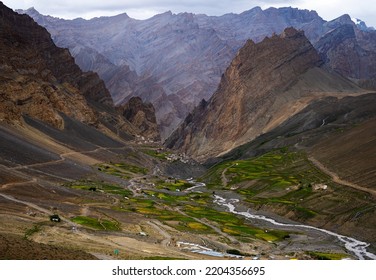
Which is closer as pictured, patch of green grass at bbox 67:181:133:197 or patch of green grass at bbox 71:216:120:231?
patch of green grass at bbox 71:216:120:231

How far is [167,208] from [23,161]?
165ft

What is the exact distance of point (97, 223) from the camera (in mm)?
94438

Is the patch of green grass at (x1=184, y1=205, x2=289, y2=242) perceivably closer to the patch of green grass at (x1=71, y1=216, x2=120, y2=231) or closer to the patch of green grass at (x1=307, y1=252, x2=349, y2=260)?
the patch of green grass at (x1=307, y1=252, x2=349, y2=260)

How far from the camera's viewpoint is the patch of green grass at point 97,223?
91125mm

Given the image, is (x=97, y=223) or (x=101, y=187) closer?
(x=97, y=223)

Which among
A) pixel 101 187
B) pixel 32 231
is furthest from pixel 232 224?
pixel 32 231

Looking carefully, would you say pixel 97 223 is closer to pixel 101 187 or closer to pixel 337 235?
pixel 337 235

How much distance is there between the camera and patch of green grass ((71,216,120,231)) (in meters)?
91.1

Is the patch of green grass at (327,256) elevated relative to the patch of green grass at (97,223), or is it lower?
elevated

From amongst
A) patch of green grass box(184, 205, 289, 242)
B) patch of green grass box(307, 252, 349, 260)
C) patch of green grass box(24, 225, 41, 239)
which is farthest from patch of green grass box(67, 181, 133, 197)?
patch of green grass box(307, 252, 349, 260)

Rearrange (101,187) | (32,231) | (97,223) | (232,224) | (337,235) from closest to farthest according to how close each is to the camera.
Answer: (32,231)
(97,223)
(337,235)
(232,224)
(101,187)

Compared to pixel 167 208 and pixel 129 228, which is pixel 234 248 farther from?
pixel 167 208

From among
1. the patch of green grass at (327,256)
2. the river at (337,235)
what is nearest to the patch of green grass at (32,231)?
the patch of green grass at (327,256)

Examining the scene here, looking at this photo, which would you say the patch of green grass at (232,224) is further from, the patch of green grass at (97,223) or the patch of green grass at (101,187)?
the patch of green grass at (97,223)
